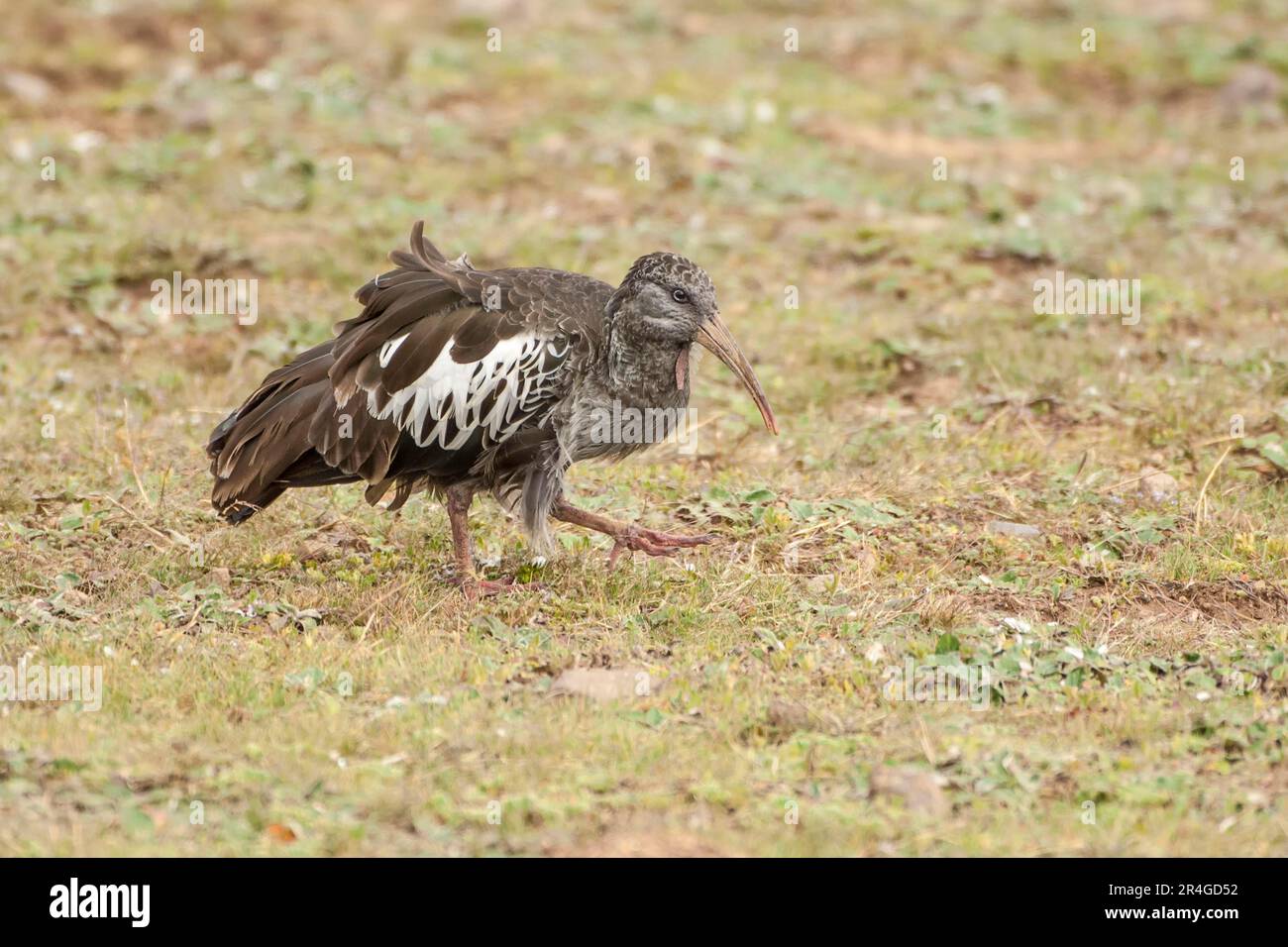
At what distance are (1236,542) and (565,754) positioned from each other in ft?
Answer: 11.7

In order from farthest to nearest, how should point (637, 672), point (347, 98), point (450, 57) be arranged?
point (450, 57) → point (347, 98) → point (637, 672)

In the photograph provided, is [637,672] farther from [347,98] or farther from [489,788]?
[347,98]

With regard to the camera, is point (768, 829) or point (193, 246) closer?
point (768, 829)

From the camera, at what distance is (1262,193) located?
12.9m

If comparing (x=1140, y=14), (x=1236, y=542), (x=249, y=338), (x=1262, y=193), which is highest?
(x=1140, y=14)

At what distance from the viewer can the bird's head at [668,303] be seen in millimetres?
7266

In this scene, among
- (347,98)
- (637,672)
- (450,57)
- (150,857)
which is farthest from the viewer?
(450,57)

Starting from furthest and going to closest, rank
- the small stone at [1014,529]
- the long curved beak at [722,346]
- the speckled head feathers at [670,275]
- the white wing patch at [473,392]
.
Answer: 1. the small stone at [1014,529]
2. the long curved beak at [722,346]
3. the speckled head feathers at [670,275]
4. the white wing patch at [473,392]

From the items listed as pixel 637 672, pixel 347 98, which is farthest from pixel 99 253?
pixel 637 672

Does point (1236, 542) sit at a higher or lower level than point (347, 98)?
lower

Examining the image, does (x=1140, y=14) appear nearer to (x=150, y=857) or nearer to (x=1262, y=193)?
(x=1262, y=193)

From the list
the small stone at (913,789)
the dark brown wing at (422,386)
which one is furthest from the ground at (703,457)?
the dark brown wing at (422,386)

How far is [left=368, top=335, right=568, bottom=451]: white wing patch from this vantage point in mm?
7121

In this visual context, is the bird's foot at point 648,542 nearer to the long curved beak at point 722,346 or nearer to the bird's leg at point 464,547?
the bird's leg at point 464,547
